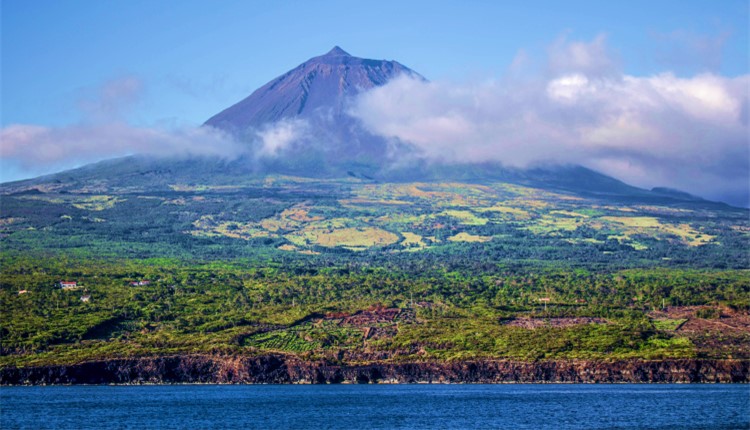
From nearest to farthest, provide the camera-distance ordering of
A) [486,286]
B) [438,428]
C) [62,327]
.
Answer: [438,428], [62,327], [486,286]

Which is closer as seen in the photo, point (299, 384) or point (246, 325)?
point (299, 384)

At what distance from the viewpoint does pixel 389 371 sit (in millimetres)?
93812

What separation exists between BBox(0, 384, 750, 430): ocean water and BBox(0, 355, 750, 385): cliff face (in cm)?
241

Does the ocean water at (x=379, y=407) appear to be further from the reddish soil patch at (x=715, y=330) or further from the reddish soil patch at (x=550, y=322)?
the reddish soil patch at (x=550, y=322)

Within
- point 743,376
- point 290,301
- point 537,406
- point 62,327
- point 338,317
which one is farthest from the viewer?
point 290,301

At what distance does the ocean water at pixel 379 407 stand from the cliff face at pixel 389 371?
241cm

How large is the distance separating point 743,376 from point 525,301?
38.6 meters

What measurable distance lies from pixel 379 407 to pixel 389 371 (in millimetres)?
18777

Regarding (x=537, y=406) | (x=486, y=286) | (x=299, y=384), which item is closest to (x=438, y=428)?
(x=537, y=406)

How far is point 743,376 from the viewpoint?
90.9 metres

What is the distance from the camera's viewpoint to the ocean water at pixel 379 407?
66250 millimetres

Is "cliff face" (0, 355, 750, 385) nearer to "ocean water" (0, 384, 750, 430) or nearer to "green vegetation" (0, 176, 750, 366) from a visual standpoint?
"green vegetation" (0, 176, 750, 366)

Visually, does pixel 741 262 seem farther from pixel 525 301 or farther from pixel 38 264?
pixel 38 264

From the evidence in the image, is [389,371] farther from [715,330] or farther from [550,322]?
[715,330]
